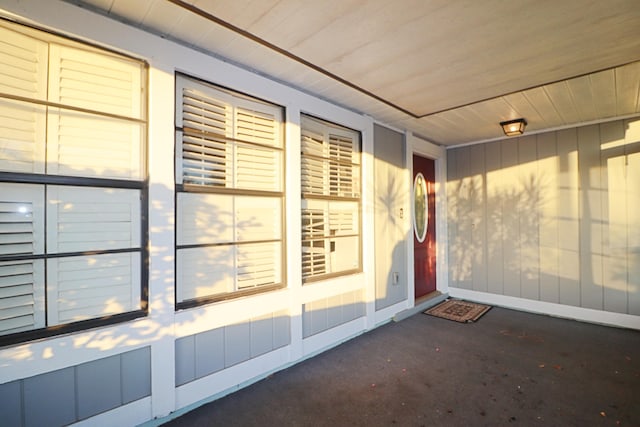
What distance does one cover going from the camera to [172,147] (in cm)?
198

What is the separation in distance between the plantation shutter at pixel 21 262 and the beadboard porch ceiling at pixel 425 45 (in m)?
1.19

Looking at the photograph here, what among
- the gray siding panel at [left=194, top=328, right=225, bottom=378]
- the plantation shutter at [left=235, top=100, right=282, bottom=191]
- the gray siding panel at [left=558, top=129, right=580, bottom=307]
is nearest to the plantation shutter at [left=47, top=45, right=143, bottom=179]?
the plantation shutter at [left=235, top=100, right=282, bottom=191]

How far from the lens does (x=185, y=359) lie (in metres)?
2.06

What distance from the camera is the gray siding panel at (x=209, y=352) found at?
6.96ft

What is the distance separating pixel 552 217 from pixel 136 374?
506 centimetres

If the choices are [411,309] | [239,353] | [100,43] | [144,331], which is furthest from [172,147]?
[411,309]

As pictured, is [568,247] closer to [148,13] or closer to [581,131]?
[581,131]

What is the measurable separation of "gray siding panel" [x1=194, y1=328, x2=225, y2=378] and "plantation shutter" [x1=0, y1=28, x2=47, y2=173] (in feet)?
4.81

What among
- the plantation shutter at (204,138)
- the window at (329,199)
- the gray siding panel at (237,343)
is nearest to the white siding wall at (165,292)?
the gray siding panel at (237,343)

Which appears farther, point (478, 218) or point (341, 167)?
point (478, 218)

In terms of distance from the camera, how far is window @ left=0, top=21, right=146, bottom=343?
1.52m

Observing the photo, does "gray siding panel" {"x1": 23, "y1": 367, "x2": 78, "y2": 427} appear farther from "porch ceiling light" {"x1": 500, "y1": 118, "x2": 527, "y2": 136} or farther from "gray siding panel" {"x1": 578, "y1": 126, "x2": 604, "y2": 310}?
"gray siding panel" {"x1": 578, "y1": 126, "x2": 604, "y2": 310}

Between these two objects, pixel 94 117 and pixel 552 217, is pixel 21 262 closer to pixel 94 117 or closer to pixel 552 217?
pixel 94 117

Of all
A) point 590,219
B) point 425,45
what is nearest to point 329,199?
point 425,45
